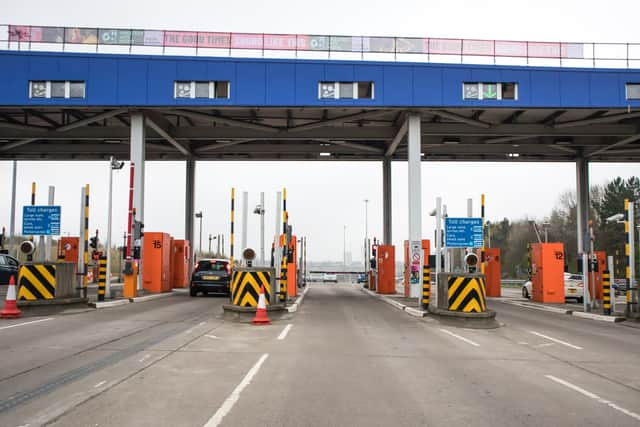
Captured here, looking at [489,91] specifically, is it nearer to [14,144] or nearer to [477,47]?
[477,47]

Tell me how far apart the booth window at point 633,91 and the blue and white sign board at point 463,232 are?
1023 centimetres

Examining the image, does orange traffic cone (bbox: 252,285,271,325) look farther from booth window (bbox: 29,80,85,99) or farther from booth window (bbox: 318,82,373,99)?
booth window (bbox: 29,80,85,99)

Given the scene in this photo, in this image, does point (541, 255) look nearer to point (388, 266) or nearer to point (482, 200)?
point (482, 200)

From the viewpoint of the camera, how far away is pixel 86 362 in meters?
8.03

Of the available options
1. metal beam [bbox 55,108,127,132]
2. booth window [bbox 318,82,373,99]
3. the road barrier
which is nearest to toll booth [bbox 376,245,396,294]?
booth window [bbox 318,82,373,99]

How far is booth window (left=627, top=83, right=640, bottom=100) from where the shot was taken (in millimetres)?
23987

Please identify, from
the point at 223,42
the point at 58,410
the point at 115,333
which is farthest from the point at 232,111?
the point at 58,410

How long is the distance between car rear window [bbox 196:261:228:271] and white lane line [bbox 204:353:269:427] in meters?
15.6

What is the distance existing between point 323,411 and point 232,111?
2243 centimetres

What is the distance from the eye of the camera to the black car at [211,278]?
23156 millimetres

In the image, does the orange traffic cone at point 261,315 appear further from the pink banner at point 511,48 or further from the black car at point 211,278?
the pink banner at point 511,48

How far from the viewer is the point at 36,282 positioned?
14648mm

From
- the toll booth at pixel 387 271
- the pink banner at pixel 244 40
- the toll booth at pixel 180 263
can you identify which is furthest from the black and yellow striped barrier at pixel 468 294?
the toll booth at pixel 180 263

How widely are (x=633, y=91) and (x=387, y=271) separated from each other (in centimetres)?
1359
